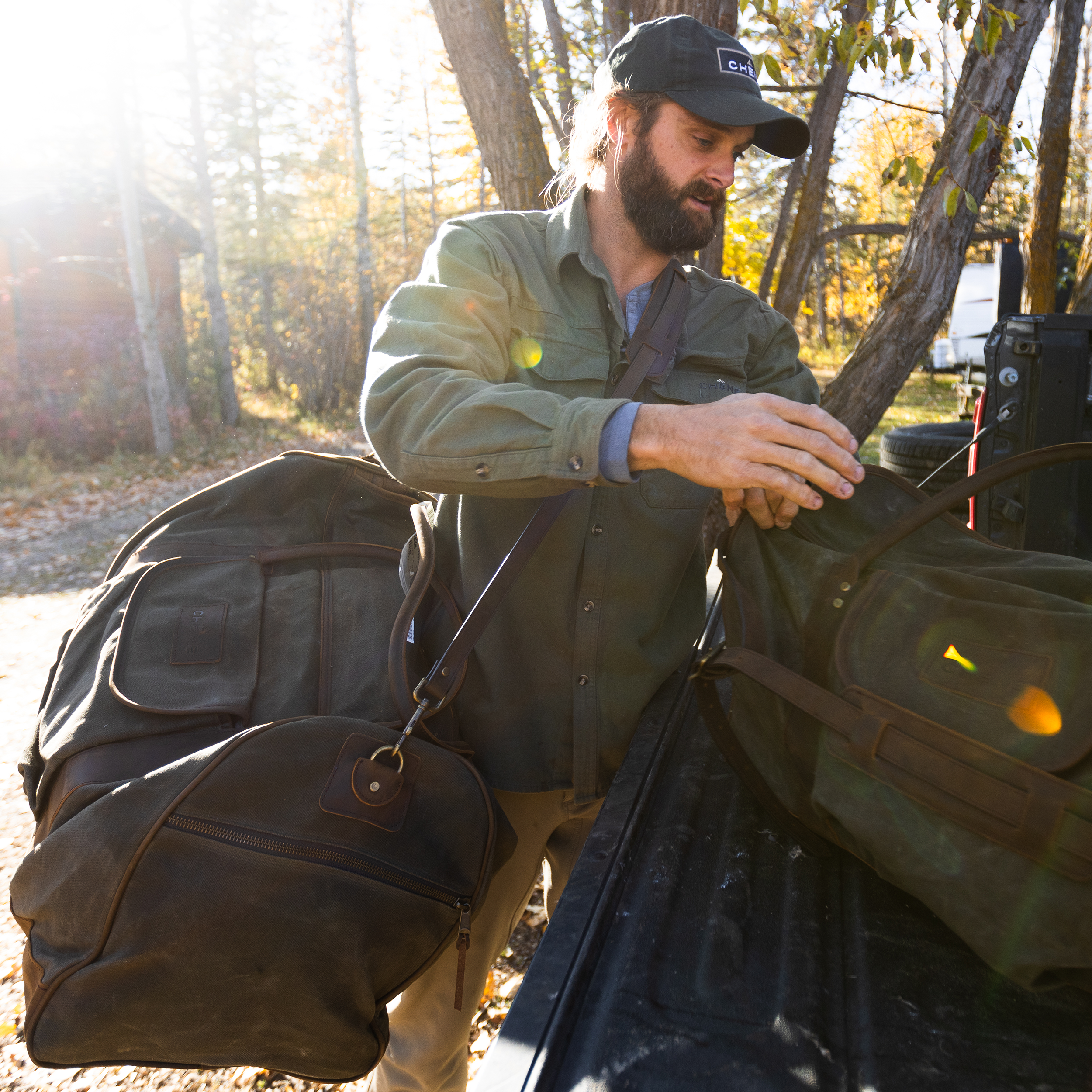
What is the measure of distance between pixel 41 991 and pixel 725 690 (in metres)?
1.51

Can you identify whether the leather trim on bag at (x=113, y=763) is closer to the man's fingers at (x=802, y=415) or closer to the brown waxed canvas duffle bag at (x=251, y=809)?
the brown waxed canvas duffle bag at (x=251, y=809)

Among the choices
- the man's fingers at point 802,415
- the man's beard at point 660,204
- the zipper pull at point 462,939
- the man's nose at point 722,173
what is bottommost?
the zipper pull at point 462,939

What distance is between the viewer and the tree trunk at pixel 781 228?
5723 mm

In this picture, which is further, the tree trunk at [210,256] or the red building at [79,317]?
the tree trunk at [210,256]

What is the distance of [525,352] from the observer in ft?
6.38

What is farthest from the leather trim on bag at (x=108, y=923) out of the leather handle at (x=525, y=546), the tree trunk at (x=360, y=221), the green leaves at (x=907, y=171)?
the tree trunk at (x=360, y=221)

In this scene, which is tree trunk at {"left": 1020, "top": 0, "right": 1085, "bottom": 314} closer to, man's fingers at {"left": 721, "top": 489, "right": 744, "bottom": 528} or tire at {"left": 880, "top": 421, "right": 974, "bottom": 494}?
tire at {"left": 880, "top": 421, "right": 974, "bottom": 494}

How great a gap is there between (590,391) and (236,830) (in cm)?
120

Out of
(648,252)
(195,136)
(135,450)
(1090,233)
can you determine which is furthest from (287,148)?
(648,252)

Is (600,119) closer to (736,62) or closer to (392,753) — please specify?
(736,62)

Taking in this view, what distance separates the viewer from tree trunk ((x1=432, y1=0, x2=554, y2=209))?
369 centimetres

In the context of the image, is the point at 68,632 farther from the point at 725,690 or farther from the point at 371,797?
the point at 725,690

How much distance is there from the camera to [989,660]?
3.82 ft

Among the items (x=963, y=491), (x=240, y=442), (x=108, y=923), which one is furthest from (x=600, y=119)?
(x=240, y=442)
